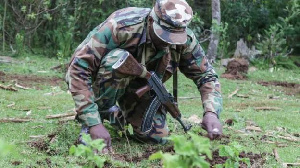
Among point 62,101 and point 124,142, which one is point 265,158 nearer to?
point 124,142

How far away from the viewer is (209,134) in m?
3.85

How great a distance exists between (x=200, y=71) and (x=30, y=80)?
15.4 feet

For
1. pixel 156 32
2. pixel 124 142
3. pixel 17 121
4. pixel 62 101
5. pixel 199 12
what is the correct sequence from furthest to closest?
pixel 199 12 < pixel 62 101 < pixel 17 121 < pixel 124 142 < pixel 156 32

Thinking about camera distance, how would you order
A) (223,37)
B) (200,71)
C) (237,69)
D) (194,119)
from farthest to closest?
(223,37) → (237,69) → (194,119) → (200,71)

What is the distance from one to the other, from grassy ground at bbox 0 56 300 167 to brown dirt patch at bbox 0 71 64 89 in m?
0.03

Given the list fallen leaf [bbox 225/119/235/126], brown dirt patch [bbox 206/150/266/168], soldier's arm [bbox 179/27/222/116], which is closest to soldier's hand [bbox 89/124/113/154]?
brown dirt patch [bbox 206/150/266/168]

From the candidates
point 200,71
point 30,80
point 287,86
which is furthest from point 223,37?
point 200,71

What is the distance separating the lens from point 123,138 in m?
4.54

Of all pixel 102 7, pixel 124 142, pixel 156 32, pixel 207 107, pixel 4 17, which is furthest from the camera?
pixel 102 7

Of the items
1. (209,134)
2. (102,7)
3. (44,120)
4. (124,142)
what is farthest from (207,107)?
(102,7)

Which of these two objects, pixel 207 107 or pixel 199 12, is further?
pixel 199 12

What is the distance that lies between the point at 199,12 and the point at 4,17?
547 centimetres

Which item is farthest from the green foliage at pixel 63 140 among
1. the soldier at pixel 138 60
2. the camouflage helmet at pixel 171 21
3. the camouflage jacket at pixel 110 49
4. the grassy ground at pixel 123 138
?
the camouflage helmet at pixel 171 21

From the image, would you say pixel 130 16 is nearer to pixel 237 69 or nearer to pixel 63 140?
pixel 63 140
